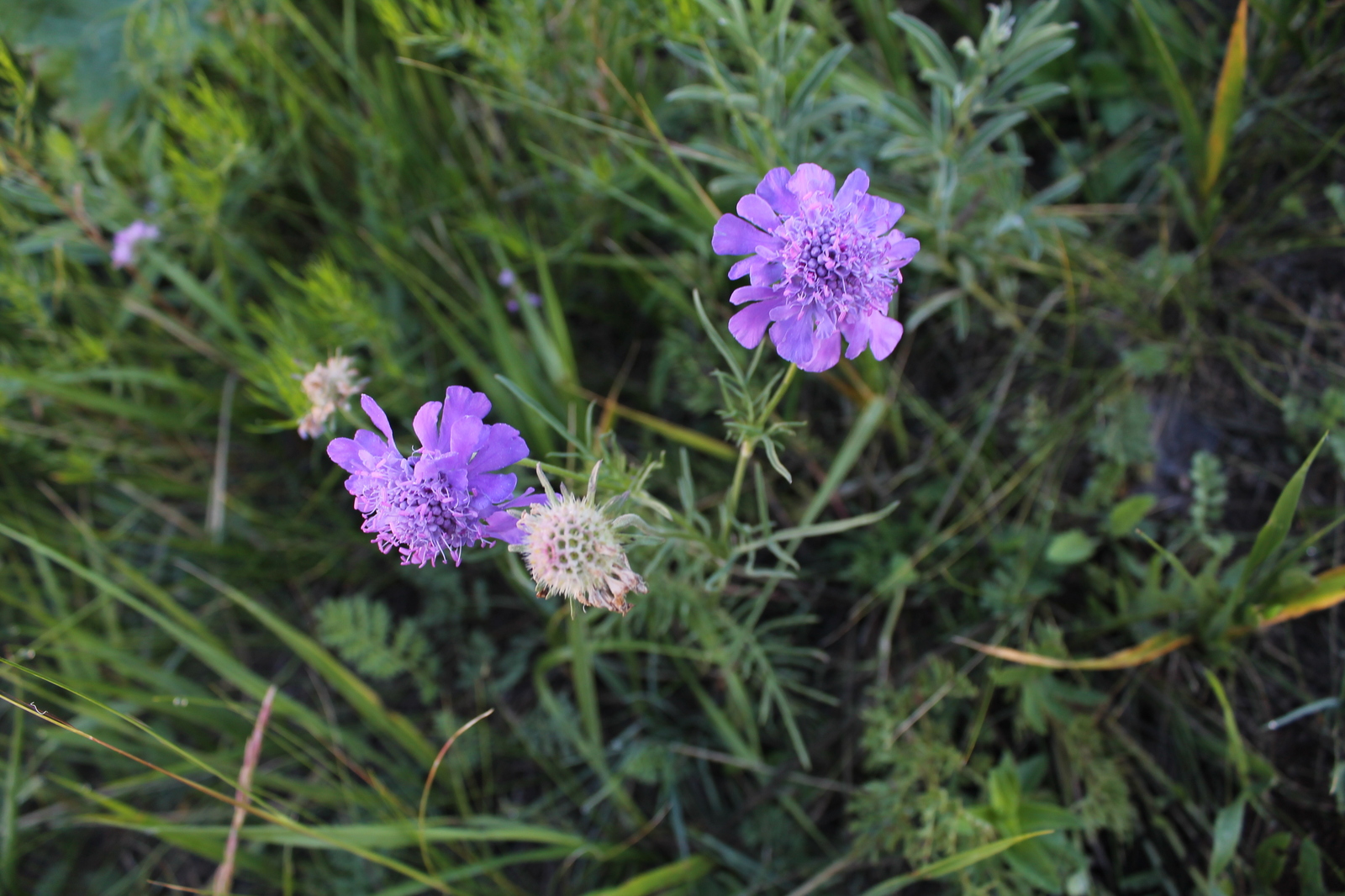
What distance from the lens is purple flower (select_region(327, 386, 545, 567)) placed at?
141cm

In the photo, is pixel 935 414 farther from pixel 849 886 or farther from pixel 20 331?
pixel 20 331

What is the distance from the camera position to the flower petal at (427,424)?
4.62 feet

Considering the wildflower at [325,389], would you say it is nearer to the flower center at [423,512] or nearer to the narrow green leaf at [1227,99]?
the flower center at [423,512]

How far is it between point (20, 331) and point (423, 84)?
1.66 metres

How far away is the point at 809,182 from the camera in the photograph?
1.39 meters

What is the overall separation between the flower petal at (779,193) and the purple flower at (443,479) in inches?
23.6

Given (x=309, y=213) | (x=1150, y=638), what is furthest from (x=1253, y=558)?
(x=309, y=213)

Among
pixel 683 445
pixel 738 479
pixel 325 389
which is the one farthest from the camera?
pixel 683 445

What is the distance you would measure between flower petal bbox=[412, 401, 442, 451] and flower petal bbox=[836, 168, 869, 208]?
0.79 meters

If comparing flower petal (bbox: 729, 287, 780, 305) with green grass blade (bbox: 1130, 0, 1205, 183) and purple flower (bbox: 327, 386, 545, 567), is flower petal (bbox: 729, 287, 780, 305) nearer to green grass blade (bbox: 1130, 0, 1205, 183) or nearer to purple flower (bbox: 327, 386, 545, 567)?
purple flower (bbox: 327, 386, 545, 567)

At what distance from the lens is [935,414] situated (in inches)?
99.8

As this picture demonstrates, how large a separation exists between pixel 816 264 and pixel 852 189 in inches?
6.5

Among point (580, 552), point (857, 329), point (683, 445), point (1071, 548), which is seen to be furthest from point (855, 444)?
point (580, 552)

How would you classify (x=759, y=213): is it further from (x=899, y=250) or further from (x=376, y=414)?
(x=376, y=414)
